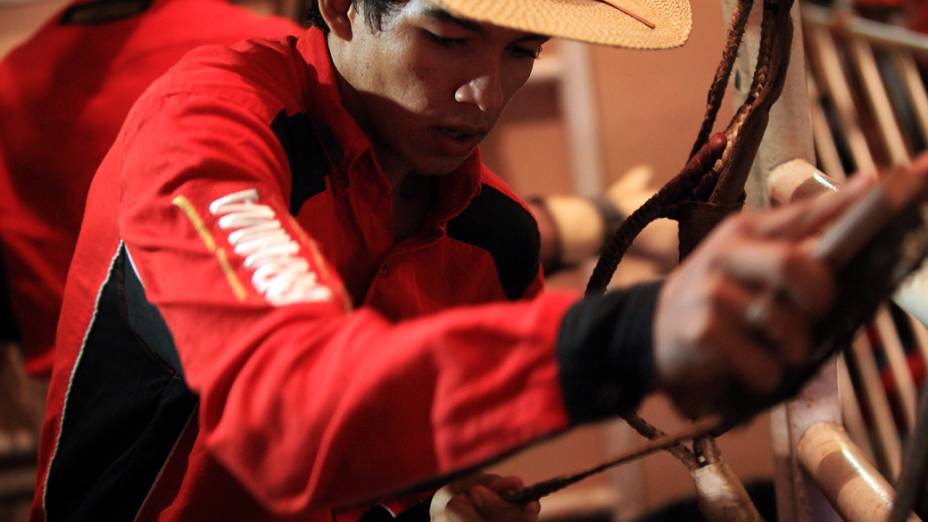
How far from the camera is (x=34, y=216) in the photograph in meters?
1.39

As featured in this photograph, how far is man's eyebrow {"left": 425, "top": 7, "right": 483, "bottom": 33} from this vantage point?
2.40 ft

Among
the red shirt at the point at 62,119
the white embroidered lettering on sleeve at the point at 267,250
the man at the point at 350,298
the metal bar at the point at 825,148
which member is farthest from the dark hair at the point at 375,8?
the metal bar at the point at 825,148

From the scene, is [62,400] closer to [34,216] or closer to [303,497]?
[303,497]

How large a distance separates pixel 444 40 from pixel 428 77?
3cm

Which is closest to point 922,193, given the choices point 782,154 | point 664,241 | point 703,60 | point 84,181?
point 782,154

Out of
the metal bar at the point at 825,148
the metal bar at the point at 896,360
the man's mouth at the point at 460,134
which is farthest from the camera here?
the metal bar at the point at 825,148

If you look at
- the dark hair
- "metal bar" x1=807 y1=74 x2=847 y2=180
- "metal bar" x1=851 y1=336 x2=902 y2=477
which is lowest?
"metal bar" x1=851 y1=336 x2=902 y2=477

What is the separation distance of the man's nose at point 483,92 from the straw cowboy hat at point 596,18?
7 centimetres

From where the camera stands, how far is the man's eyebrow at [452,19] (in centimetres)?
73

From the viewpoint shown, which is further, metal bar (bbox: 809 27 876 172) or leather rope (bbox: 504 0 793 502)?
metal bar (bbox: 809 27 876 172)

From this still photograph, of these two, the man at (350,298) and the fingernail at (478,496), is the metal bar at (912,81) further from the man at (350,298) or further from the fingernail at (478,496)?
the fingernail at (478,496)

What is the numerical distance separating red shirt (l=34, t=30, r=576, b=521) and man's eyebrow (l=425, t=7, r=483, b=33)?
13 centimetres

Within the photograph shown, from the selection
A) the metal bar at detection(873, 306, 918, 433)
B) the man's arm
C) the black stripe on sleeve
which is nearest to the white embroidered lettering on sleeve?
the man's arm

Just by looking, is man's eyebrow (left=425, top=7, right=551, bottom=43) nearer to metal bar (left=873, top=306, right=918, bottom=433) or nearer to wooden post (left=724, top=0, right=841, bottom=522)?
wooden post (left=724, top=0, right=841, bottom=522)
